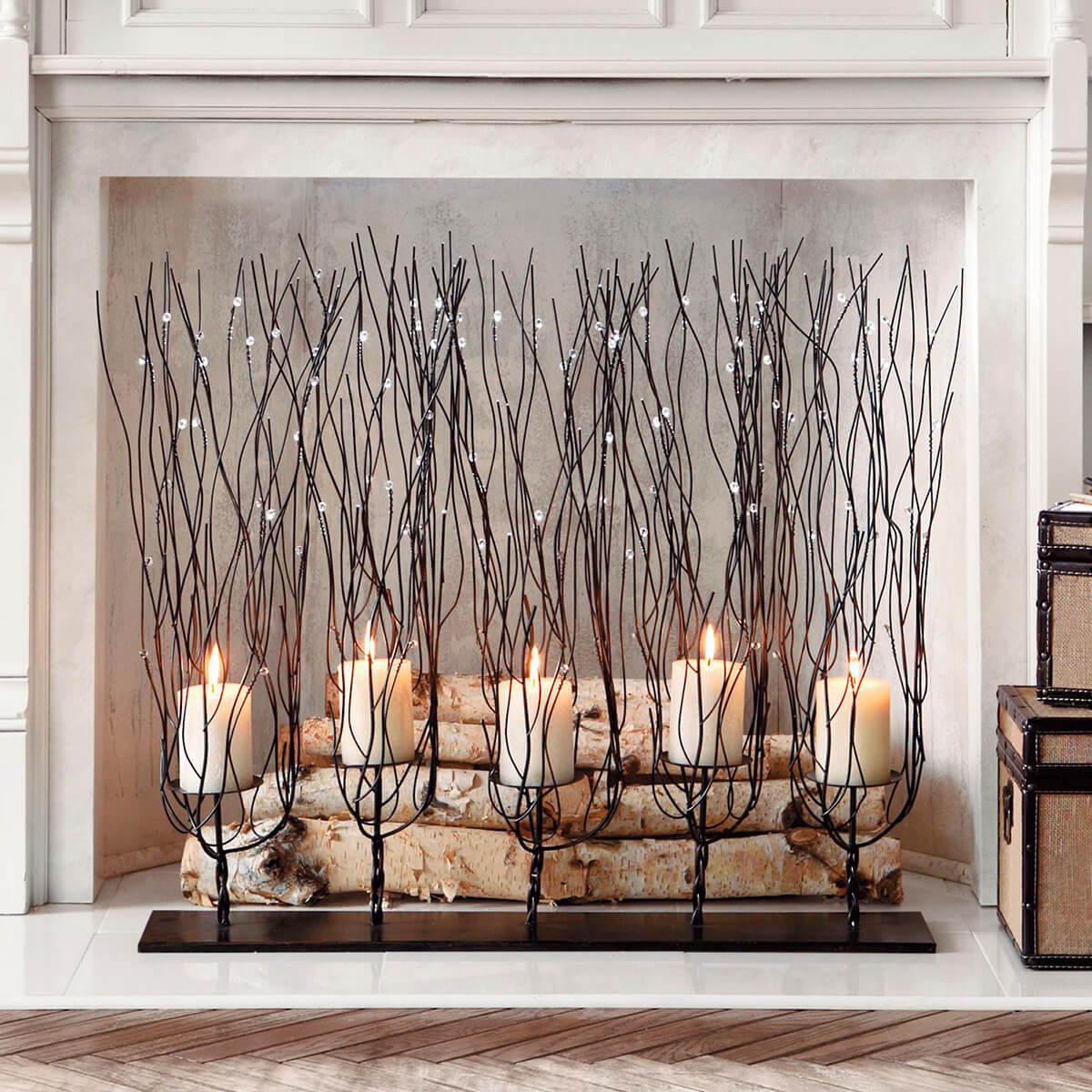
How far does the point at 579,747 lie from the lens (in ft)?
8.08

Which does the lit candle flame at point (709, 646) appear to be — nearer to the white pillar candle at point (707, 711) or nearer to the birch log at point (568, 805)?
the white pillar candle at point (707, 711)

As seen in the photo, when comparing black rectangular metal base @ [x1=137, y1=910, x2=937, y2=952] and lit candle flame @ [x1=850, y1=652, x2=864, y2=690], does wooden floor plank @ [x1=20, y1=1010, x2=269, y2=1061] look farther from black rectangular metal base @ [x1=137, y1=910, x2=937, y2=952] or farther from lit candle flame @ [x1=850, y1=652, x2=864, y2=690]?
lit candle flame @ [x1=850, y1=652, x2=864, y2=690]

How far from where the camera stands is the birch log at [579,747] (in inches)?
95.6

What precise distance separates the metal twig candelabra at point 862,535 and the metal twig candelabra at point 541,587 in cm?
35

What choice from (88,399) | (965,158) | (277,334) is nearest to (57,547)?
(88,399)

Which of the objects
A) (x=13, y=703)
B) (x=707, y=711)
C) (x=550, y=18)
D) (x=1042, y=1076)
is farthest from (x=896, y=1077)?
(x=550, y=18)

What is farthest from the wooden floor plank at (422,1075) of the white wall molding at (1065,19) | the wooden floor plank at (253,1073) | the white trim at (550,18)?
the white wall molding at (1065,19)

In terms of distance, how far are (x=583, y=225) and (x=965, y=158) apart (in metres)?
0.88

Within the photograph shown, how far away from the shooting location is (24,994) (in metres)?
1.93

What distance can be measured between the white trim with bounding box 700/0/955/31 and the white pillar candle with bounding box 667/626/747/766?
110cm

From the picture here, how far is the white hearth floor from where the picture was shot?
1.92m

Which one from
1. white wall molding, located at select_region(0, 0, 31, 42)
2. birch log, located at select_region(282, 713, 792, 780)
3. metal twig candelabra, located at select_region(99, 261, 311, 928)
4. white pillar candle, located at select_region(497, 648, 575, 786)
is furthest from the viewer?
birch log, located at select_region(282, 713, 792, 780)

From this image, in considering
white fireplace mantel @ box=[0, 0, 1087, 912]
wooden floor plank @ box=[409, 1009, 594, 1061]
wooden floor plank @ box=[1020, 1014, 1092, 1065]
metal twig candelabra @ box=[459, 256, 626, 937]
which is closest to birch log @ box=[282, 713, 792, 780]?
metal twig candelabra @ box=[459, 256, 626, 937]

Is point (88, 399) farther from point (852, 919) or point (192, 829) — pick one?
point (852, 919)
